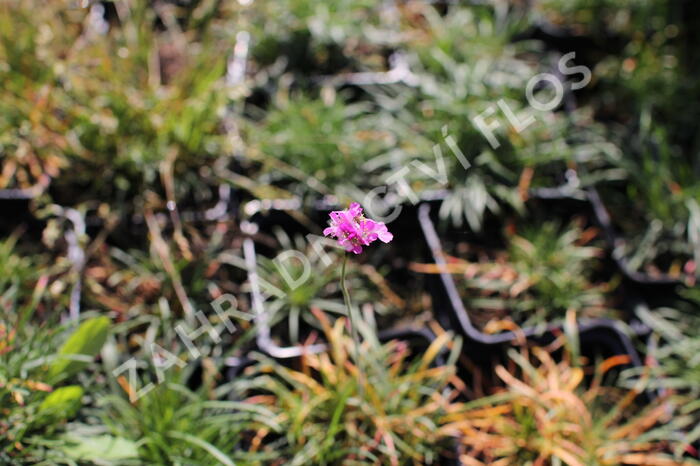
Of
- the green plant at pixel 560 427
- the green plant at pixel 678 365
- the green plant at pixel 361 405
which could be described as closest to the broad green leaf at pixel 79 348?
the green plant at pixel 361 405

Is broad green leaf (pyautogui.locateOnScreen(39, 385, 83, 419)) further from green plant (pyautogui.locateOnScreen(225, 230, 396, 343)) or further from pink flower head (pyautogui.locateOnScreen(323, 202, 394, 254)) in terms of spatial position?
pink flower head (pyautogui.locateOnScreen(323, 202, 394, 254))

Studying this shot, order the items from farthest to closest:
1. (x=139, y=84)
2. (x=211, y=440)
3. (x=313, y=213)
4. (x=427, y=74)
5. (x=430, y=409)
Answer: (x=427, y=74), (x=139, y=84), (x=313, y=213), (x=430, y=409), (x=211, y=440)

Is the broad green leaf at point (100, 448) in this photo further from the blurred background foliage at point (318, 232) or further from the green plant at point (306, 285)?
the green plant at point (306, 285)

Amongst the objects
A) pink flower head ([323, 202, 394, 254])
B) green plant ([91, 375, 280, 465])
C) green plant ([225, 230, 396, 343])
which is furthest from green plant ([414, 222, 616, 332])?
pink flower head ([323, 202, 394, 254])

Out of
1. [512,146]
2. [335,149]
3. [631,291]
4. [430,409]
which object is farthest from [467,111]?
[430,409]

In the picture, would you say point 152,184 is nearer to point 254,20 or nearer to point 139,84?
point 139,84
